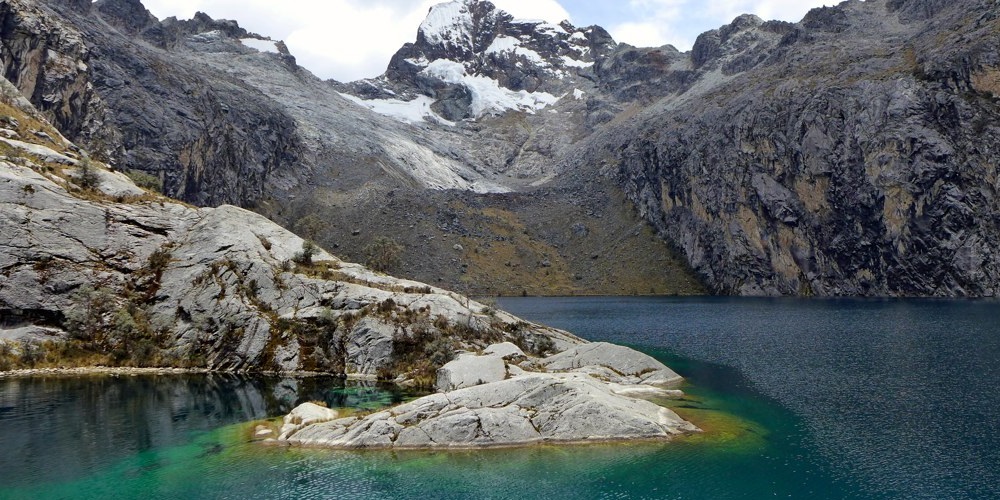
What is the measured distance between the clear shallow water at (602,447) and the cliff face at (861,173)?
92160mm

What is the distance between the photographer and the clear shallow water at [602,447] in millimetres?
32031

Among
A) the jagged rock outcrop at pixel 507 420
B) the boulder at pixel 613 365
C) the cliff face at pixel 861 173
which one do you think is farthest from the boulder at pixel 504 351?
the cliff face at pixel 861 173

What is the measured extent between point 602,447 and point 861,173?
14853cm

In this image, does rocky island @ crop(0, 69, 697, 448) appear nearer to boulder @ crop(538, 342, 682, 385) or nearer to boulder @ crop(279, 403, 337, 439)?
boulder @ crop(538, 342, 682, 385)

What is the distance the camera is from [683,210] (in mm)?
199625

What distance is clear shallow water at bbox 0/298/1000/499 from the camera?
32.0 m

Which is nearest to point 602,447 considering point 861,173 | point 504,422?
point 504,422

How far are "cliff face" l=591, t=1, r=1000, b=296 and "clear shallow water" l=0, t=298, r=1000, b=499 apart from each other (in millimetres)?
92160

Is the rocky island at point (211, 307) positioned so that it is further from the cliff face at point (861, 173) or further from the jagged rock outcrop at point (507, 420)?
the cliff face at point (861, 173)

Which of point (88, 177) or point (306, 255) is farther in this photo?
point (88, 177)

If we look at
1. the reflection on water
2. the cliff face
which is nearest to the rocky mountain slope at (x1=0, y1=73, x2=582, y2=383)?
the reflection on water

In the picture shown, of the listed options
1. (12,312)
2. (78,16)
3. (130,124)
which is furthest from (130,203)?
(78,16)

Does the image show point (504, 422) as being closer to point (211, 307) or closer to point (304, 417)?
point (304, 417)

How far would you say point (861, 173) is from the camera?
157250 mm
